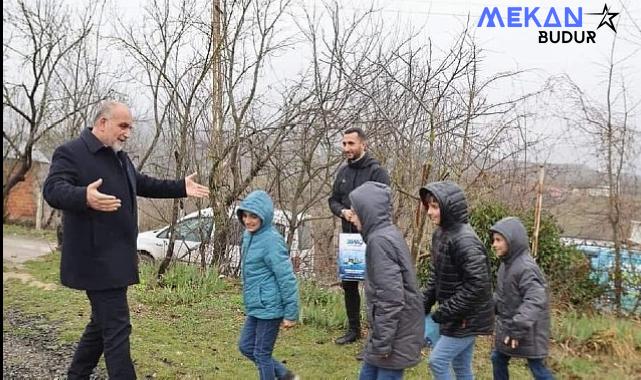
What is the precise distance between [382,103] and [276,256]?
169 inches

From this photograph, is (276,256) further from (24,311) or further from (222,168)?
(222,168)

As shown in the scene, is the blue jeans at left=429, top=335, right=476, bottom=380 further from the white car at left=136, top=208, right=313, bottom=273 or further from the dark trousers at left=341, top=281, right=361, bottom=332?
the white car at left=136, top=208, right=313, bottom=273

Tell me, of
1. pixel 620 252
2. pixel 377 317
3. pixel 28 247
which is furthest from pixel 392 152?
pixel 28 247

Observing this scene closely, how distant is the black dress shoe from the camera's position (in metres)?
5.25

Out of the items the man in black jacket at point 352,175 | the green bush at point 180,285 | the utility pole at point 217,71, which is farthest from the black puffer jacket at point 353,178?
the utility pole at point 217,71

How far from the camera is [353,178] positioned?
4.95 m

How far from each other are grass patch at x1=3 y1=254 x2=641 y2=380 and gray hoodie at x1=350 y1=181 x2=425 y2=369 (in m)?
1.34

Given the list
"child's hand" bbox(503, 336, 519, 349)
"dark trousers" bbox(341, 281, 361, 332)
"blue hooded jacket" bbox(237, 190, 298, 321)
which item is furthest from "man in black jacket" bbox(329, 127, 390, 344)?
"child's hand" bbox(503, 336, 519, 349)

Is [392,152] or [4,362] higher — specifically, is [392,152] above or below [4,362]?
above

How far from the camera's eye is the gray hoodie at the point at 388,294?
10.5ft

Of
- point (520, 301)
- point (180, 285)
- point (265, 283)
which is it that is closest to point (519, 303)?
point (520, 301)

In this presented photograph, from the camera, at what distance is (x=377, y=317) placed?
10.6ft

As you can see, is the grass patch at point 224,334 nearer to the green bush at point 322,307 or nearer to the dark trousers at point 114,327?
the green bush at point 322,307

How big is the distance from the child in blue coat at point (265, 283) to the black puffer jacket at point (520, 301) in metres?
1.37
